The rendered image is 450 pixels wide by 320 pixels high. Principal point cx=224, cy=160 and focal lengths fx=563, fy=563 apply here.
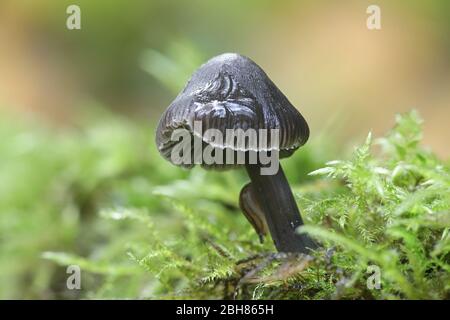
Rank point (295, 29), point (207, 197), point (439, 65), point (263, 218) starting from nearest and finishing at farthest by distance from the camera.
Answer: point (263, 218), point (207, 197), point (439, 65), point (295, 29)

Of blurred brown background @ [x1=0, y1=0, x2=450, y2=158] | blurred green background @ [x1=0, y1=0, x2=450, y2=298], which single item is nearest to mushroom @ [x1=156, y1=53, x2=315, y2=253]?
blurred green background @ [x1=0, y1=0, x2=450, y2=298]

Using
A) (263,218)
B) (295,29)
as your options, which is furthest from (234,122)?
(295,29)

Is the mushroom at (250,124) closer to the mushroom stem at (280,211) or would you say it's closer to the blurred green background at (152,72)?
the mushroom stem at (280,211)

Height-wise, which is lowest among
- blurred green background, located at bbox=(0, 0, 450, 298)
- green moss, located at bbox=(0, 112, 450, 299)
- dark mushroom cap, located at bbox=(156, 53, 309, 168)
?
green moss, located at bbox=(0, 112, 450, 299)

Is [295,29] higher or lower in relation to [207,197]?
higher

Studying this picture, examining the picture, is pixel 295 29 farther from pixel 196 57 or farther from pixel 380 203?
pixel 380 203

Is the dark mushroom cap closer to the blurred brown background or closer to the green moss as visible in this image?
the green moss
